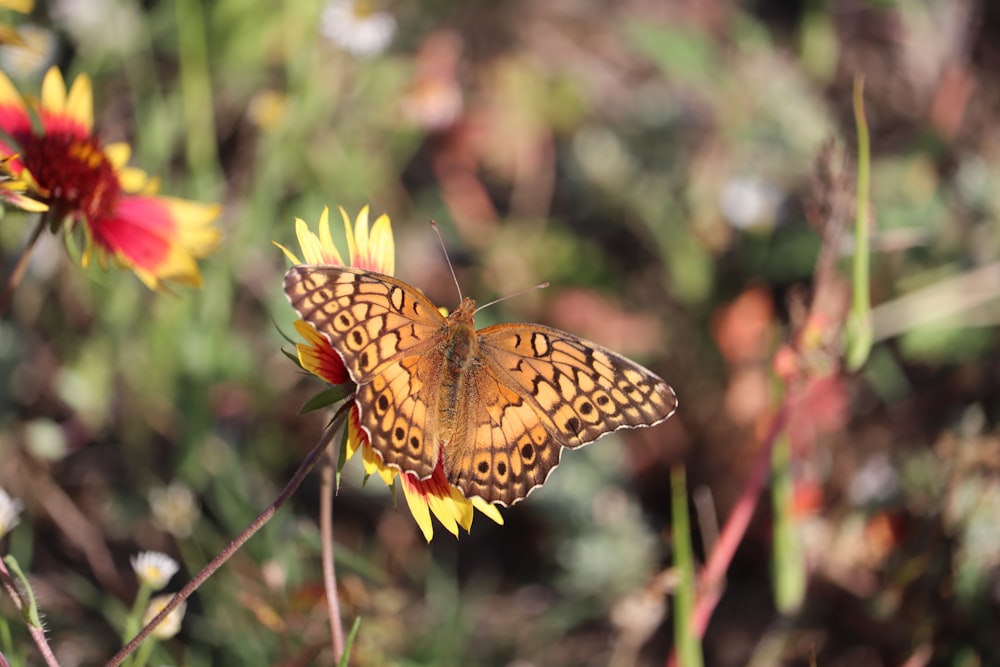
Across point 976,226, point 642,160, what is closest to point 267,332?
point 642,160

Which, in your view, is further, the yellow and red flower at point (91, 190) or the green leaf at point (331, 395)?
the yellow and red flower at point (91, 190)

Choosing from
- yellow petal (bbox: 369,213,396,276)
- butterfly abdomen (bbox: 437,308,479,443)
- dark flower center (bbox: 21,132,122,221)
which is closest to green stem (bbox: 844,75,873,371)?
butterfly abdomen (bbox: 437,308,479,443)

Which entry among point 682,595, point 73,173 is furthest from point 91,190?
point 682,595

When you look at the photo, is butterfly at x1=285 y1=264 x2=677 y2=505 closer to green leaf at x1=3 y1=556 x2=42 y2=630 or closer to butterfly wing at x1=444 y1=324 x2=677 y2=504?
butterfly wing at x1=444 y1=324 x2=677 y2=504

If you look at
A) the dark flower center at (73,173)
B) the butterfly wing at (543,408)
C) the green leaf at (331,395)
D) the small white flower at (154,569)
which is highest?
the dark flower center at (73,173)

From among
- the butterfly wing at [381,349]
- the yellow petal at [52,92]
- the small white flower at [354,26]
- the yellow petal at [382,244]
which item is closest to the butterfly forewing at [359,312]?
the butterfly wing at [381,349]

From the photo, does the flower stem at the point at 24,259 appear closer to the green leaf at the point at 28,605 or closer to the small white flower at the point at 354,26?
the green leaf at the point at 28,605

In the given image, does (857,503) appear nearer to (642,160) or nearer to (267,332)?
(642,160)
